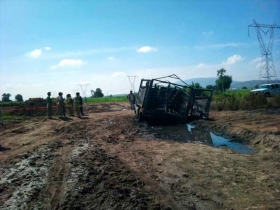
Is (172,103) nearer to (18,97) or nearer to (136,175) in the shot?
(136,175)

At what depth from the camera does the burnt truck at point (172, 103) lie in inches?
499

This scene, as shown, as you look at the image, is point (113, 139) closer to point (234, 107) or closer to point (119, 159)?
point (119, 159)

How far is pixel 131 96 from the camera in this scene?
70.6 feet

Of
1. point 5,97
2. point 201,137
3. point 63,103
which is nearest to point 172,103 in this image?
point 201,137

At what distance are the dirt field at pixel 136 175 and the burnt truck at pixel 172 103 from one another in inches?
172

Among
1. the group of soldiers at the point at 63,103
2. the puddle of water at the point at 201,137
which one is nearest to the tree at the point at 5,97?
the group of soldiers at the point at 63,103

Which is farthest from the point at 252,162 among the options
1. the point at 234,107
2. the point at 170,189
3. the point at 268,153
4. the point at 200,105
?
the point at 234,107

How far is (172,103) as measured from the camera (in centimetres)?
1380

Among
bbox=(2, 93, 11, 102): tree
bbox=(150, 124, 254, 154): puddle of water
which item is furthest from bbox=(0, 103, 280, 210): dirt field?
bbox=(2, 93, 11, 102): tree

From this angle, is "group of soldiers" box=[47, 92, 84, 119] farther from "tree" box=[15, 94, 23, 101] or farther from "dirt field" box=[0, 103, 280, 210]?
"tree" box=[15, 94, 23, 101]

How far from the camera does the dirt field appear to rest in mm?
3922

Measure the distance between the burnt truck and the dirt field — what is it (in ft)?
14.3

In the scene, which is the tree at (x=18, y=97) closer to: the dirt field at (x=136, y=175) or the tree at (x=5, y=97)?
the tree at (x=5, y=97)

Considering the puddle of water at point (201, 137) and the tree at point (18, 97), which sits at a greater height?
the tree at point (18, 97)
